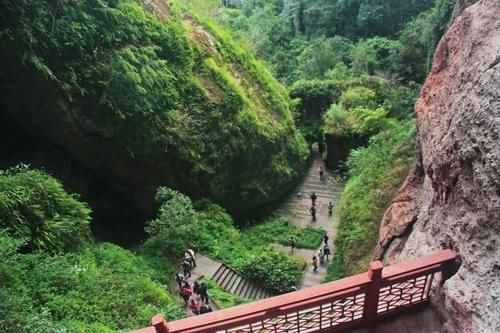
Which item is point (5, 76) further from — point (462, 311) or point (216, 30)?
point (462, 311)

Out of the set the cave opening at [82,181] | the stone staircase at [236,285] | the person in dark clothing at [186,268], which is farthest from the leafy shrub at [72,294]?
the cave opening at [82,181]

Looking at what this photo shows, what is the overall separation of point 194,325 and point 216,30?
19.8 metres

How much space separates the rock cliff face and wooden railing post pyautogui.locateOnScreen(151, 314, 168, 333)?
376 cm

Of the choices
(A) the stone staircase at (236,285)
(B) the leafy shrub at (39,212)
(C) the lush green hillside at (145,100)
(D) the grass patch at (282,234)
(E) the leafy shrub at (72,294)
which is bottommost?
(A) the stone staircase at (236,285)

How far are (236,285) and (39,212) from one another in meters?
7.83

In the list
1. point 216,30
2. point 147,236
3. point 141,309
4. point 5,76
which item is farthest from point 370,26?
point 141,309

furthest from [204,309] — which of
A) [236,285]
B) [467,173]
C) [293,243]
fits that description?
[467,173]

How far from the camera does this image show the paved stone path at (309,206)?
59.0 ft

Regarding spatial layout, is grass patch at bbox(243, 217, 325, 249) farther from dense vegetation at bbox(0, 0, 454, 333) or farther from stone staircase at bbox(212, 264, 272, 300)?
stone staircase at bbox(212, 264, 272, 300)

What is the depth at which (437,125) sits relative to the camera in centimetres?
802

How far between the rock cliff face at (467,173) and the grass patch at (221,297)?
21.9 feet

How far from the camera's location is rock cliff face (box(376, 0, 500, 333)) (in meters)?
4.93

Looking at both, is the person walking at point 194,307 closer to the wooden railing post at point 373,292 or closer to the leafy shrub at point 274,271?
the leafy shrub at point 274,271

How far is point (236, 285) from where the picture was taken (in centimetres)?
1551
